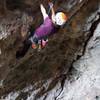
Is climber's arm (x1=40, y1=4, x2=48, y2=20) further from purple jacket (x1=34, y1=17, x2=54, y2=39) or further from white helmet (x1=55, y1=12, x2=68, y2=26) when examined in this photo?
white helmet (x1=55, y1=12, x2=68, y2=26)

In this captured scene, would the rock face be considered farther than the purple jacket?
No

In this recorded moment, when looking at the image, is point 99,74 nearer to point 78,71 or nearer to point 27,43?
point 78,71

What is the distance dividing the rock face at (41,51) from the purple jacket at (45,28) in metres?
0.09

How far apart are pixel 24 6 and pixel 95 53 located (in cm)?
160

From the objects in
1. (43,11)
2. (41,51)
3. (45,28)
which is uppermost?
(43,11)

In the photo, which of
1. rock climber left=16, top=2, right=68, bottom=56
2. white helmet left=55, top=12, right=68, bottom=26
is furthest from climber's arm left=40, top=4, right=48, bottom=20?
white helmet left=55, top=12, right=68, bottom=26

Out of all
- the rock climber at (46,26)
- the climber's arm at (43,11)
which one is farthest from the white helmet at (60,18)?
the climber's arm at (43,11)

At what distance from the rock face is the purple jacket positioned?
86 mm

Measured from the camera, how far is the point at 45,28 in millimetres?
4098

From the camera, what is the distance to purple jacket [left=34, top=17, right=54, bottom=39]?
160 inches

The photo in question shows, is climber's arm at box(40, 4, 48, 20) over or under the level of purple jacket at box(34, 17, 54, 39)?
over

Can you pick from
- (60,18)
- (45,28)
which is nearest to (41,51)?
(45,28)

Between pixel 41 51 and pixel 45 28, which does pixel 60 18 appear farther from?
pixel 41 51

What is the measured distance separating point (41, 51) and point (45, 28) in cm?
70
